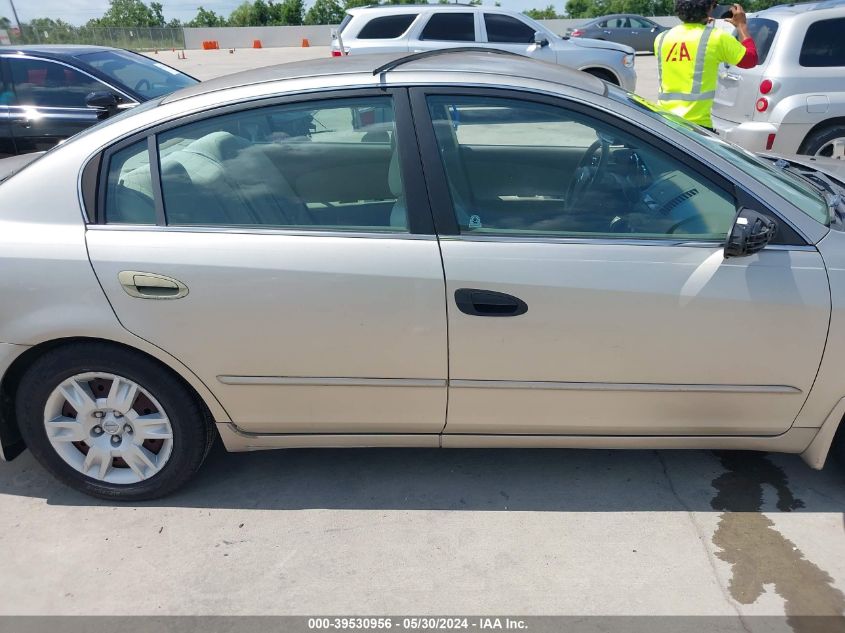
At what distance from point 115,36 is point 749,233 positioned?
4834 cm

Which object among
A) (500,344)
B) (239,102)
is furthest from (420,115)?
(500,344)

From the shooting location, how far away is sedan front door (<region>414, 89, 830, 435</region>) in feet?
8.01

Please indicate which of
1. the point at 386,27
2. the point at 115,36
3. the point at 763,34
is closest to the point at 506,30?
the point at 386,27

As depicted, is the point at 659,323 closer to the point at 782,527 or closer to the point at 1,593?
the point at 782,527

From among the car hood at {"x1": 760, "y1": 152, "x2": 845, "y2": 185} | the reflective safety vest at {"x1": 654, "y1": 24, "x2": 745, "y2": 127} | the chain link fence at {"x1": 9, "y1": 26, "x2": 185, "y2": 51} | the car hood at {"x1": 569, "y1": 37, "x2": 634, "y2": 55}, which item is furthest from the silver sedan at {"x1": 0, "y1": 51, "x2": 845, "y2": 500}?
the chain link fence at {"x1": 9, "y1": 26, "x2": 185, "y2": 51}

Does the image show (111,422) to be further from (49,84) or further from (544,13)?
(544,13)

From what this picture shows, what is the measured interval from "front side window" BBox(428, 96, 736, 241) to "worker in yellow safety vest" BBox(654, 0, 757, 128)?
2.22 m

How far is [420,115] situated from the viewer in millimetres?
2564

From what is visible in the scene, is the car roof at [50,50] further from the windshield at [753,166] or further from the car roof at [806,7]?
the car roof at [806,7]

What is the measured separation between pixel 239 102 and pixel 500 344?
4.26 ft

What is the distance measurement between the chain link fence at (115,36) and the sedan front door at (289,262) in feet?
128

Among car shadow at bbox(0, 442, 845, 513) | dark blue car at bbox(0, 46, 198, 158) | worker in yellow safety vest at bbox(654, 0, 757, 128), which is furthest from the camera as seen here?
dark blue car at bbox(0, 46, 198, 158)

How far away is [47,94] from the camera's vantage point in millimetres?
6312

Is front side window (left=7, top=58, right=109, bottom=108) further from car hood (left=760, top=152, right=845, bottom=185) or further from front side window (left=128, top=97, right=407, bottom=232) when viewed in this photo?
car hood (left=760, top=152, right=845, bottom=185)
